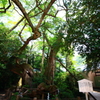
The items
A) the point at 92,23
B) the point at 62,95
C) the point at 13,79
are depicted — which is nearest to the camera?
the point at 92,23

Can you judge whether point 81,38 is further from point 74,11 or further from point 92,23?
point 74,11

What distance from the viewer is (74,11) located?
18.5 ft

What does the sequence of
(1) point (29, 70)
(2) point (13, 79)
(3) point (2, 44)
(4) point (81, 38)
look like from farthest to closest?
(2) point (13, 79) < (1) point (29, 70) < (3) point (2, 44) < (4) point (81, 38)

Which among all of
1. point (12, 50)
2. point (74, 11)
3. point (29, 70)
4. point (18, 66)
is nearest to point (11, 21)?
point (12, 50)

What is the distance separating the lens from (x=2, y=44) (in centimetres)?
632

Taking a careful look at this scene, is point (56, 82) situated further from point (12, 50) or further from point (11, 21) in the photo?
point (11, 21)

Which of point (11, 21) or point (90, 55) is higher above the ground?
A: point (11, 21)

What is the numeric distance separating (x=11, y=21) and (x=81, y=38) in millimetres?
8299

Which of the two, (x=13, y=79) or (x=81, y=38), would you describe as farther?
(x=13, y=79)

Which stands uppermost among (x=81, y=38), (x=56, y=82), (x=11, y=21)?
(x=11, y=21)

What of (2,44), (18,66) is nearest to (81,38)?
(2,44)

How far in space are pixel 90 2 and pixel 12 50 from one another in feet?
20.3

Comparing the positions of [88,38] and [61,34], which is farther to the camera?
[61,34]

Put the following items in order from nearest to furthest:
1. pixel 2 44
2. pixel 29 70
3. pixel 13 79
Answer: pixel 2 44 → pixel 29 70 → pixel 13 79
